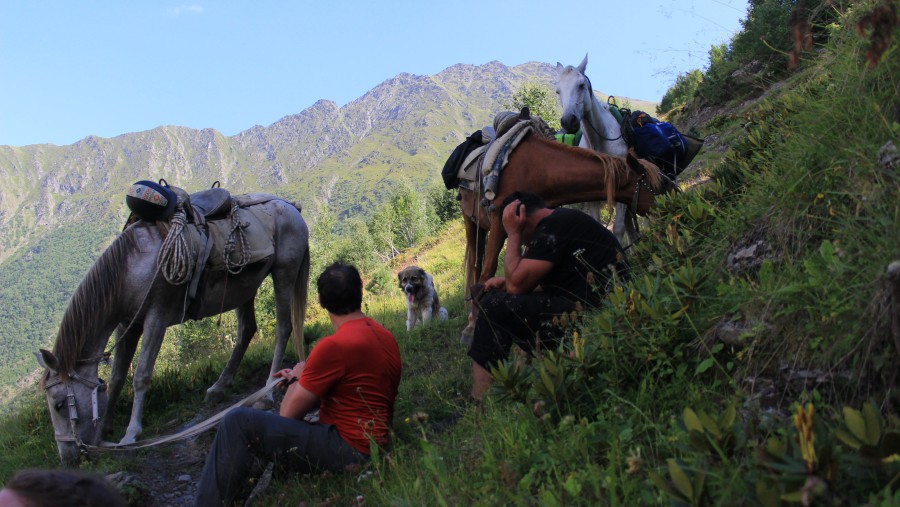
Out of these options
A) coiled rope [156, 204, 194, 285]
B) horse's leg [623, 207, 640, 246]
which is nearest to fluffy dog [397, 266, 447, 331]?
horse's leg [623, 207, 640, 246]

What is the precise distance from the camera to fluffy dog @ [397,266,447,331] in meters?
10.9

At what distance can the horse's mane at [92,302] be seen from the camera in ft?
20.0

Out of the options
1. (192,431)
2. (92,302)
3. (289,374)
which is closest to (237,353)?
(92,302)

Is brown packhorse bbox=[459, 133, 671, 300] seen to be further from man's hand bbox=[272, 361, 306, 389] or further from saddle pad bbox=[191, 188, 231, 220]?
saddle pad bbox=[191, 188, 231, 220]

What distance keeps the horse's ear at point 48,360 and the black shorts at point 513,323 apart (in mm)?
4074

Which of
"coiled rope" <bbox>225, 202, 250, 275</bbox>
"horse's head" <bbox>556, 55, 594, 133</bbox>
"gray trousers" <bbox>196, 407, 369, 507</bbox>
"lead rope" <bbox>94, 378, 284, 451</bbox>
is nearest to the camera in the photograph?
"gray trousers" <bbox>196, 407, 369, 507</bbox>

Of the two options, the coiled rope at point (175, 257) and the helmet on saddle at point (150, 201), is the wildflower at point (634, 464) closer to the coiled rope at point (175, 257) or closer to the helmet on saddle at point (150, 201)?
the coiled rope at point (175, 257)

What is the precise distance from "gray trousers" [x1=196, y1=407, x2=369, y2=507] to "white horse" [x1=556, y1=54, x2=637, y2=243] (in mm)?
4698

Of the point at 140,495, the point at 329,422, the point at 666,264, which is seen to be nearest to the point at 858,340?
the point at 666,264

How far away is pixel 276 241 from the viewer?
8.20 meters

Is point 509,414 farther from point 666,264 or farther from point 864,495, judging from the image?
point 864,495

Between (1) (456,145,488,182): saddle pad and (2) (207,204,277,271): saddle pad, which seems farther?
(1) (456,145,488,182): saddle pad

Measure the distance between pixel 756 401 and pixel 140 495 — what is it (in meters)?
4.70

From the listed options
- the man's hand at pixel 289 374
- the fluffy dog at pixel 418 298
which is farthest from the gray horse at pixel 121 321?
the fluffy dog at pixel 418 298
